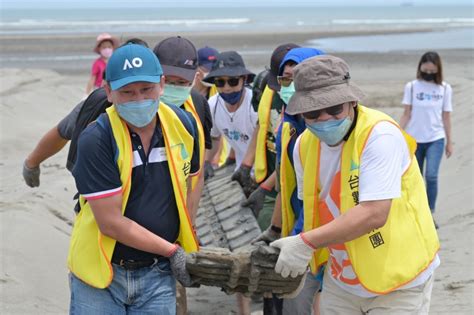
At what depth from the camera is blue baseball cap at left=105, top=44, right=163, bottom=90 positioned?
3.43 metres

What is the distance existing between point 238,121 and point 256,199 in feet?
2.80

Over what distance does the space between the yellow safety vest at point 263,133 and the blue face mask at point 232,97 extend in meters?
0.52

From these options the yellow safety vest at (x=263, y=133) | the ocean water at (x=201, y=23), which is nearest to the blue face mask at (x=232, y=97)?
the yellow safety vest at (x=263, y=133)

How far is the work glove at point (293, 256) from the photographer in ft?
11.7

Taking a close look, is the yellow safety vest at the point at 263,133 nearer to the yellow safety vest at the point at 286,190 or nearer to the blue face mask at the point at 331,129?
the yellow safety vest at the point at 286,190

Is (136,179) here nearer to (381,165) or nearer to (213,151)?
(381,165)

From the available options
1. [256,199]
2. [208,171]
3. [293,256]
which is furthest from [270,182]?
[293,256]

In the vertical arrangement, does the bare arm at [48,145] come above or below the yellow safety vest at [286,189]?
above

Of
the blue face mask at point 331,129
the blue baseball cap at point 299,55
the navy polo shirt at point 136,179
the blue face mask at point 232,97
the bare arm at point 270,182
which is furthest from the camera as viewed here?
the blue face mask at point 232,97

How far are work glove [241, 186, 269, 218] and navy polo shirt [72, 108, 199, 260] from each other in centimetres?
239

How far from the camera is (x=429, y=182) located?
8.52 meters

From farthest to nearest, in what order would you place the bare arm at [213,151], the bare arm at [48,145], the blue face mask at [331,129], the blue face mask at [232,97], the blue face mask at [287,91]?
1. the bare arm at [213,151]
2. the blue face mask at [232,97]
3. the blue face mask at [287,91]
4. the bare arm at [48,145]
5. the blue face mask at [331,129]

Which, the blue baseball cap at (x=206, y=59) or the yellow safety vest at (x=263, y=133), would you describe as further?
the blue baseball cap at (x=206, y=59)

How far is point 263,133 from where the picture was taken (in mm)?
6039
